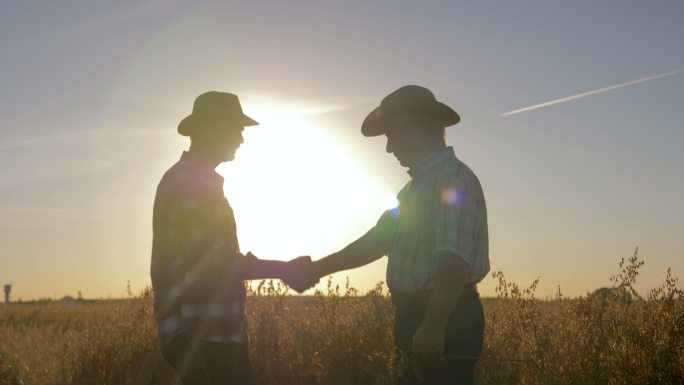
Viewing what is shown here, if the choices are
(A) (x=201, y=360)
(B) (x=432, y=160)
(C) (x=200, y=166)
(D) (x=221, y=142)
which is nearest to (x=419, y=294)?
(B) (x=432, y=160)

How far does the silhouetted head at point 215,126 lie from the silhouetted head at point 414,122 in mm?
1211

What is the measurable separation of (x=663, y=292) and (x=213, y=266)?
15.6 feet

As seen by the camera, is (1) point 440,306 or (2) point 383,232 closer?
(1) point 440,306

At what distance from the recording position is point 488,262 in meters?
3.67

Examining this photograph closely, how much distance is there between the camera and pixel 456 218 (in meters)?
3.46

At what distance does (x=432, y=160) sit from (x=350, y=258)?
1641mm

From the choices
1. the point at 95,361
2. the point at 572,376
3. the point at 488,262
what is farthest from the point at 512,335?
the point at 95,361

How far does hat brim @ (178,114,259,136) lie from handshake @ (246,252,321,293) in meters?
1.34

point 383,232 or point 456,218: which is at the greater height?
point 383,232

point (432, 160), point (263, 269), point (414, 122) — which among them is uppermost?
point (414, 122)

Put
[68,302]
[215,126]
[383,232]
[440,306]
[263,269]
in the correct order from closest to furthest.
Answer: [440,306] → [215,126] → [383,232] → [263,269] → [68,302]

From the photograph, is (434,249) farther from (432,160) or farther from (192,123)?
(192,123)

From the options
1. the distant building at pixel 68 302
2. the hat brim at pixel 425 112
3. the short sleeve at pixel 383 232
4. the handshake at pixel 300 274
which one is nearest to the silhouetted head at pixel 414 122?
the hat brim at pixel 425 112

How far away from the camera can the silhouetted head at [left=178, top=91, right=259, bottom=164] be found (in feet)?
14.9
